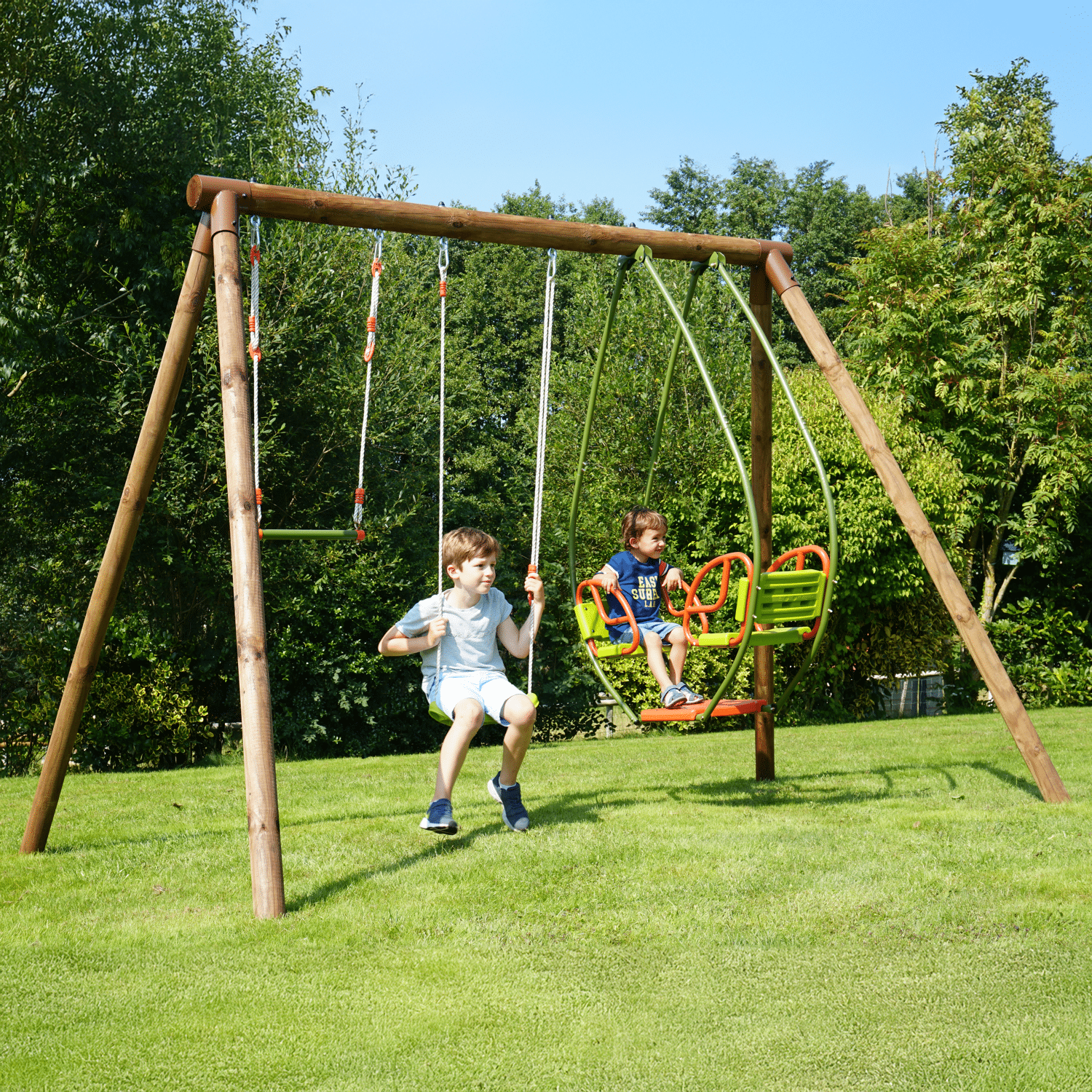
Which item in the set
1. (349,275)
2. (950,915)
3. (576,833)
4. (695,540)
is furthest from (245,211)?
(695,540)

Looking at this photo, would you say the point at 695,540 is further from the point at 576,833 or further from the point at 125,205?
the point at 576,833

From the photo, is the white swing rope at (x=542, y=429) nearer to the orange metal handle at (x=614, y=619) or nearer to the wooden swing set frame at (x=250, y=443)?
the wooden swing set frame at (x=250, y=443)

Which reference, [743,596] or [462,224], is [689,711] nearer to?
[743,596]

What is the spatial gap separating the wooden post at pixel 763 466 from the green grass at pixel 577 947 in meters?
0.38

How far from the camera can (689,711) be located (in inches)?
224

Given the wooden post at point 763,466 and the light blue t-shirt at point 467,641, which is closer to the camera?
the light blue t-shirt at point 467,641

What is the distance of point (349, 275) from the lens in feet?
42.0

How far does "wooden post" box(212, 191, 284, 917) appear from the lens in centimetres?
441

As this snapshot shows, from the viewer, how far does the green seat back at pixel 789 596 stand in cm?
550

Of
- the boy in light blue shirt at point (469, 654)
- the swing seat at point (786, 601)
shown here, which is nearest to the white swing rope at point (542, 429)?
the boy in light blue shirt at point (469, 654)

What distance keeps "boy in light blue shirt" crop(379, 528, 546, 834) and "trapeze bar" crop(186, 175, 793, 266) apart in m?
1.67

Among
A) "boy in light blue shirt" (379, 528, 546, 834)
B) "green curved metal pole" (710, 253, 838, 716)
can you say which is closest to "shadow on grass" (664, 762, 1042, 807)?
"green curved metal pole" (710, 253, 838, 716)

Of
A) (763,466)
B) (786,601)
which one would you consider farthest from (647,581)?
(786,601)

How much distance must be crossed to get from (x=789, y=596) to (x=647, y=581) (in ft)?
4.09
